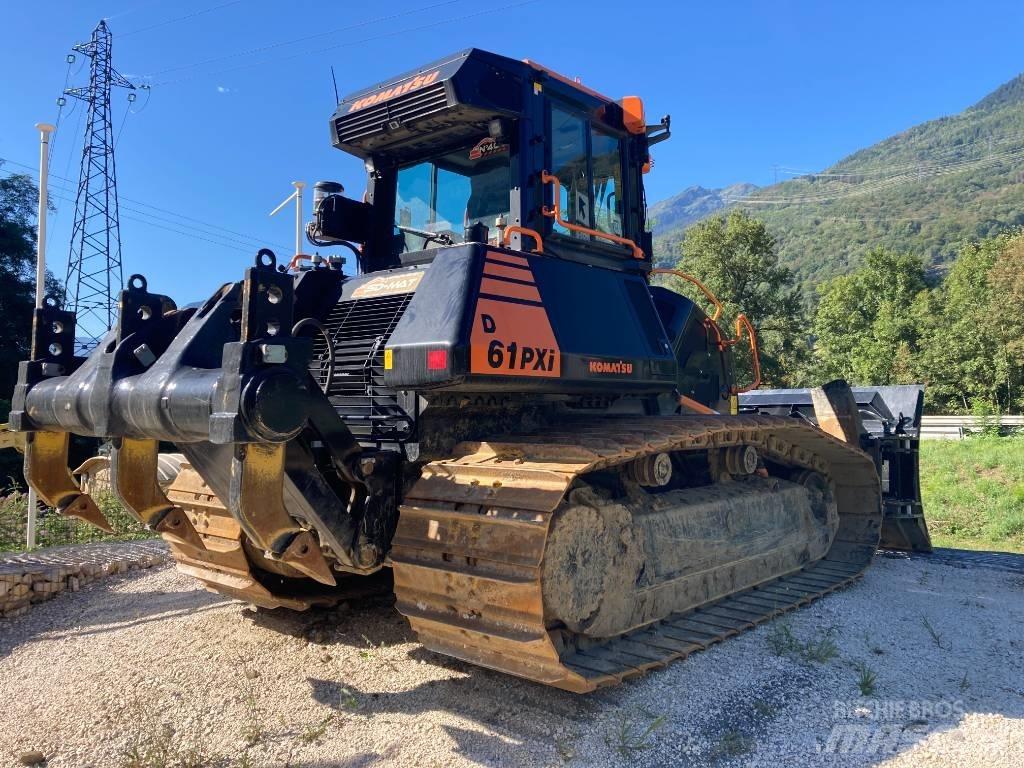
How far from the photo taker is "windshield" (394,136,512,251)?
5199mm

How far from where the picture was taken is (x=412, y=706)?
13.4 feet

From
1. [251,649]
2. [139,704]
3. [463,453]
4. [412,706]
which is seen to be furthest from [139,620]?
[463,453]

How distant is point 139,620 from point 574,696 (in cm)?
360

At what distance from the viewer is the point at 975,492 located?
51.7 feet

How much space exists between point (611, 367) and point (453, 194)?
1695mm

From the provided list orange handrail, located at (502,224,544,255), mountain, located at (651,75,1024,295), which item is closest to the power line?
mountain, located at (651,75,1024,295)

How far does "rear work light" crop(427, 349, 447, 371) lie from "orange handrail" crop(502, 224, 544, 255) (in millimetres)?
1100

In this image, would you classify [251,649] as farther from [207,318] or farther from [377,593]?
[207,318]

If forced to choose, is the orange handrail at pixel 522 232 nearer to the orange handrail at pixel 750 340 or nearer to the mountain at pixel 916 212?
the orange handrail at pixel 750 340

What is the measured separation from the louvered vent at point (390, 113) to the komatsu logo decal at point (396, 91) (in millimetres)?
28

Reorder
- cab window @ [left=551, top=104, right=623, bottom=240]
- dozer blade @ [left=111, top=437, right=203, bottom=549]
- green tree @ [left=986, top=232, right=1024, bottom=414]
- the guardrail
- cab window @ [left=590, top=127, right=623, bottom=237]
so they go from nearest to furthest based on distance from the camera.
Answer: dozer blade @ [left=111, top=437, right=203, bottom=549]
cab window @ [left=551, top=104, right=623, bottom=240]
cab window @ [left=590, top=127, right=623, bottom=237]
the guardrail
green tree @ [left=986, top=232, right=1024, bottom=414]

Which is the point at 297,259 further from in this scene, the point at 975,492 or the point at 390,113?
the point at 975,492

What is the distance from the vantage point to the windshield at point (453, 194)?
205 inches

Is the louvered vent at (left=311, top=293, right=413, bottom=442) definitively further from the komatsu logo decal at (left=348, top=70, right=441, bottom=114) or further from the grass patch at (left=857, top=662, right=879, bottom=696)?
the grass patch at (left=857, top=662, right=879, bottom=696)
